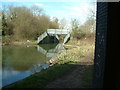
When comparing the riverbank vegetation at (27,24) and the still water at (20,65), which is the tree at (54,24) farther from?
the still water at (20,65)

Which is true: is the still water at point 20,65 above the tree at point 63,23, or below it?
below

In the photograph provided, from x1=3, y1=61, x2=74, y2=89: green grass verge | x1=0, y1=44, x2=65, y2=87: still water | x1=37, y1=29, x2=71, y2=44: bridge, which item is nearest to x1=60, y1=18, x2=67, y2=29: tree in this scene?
x1=37, y1=29, x2=71, y2=44: bridge

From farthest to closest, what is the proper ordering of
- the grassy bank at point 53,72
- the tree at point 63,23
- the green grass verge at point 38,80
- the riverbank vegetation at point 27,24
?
the tree at point 63,23
the riverbank vegetation at point 27,24
the grassy bank at point 53,72
the green grass verge at point 38,80

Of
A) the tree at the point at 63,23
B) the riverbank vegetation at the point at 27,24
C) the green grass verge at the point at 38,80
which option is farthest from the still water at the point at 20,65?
the tree at the point at 63,23

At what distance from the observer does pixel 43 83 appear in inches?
154

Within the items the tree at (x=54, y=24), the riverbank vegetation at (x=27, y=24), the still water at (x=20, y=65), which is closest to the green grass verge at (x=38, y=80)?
the still water at (x=20, y=65)

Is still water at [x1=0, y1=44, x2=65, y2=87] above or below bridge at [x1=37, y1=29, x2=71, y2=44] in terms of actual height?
below

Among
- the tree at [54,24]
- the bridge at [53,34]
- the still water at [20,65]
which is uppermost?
the tree at [54,24]

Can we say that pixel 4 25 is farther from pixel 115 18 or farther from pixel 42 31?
pixel 115 18

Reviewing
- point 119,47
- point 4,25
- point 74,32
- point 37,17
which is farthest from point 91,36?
point 119,47

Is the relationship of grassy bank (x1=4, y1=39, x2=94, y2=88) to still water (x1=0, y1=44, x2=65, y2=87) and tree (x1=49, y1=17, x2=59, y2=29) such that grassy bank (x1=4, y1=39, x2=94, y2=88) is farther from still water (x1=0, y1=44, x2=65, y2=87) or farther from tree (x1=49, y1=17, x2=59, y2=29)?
tree (x1=49, y1=17, x2=59, y2=29)

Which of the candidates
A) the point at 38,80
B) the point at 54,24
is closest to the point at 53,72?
the point at 38,80

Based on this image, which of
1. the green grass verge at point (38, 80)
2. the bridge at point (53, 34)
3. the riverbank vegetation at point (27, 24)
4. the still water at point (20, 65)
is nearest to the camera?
the green grass verge at point (38, 80)

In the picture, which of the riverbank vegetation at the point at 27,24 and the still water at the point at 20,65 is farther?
the riverbank vegetation at the point at 27,24
